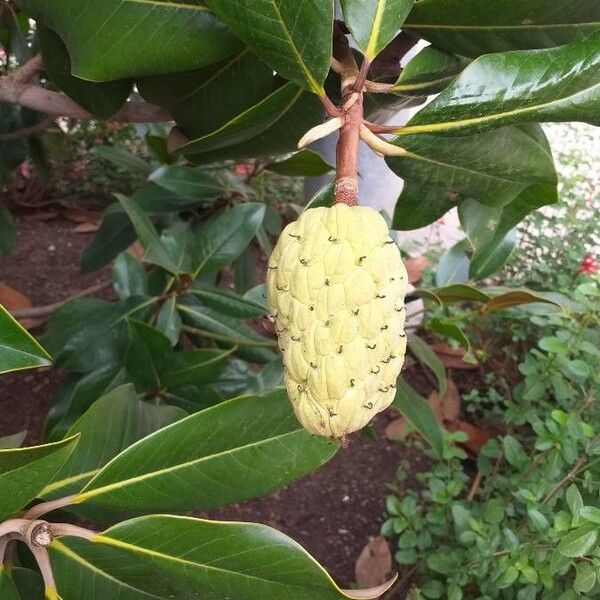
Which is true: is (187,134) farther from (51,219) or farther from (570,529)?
(51,219)

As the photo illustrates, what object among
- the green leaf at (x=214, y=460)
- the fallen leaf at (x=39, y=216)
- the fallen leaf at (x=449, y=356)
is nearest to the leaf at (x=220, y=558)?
the green leaf at (x=214, y=460)

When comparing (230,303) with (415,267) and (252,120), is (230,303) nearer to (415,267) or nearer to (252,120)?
(252,120)

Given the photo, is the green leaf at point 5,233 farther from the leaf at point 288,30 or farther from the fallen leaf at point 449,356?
the leaf at point 288,30

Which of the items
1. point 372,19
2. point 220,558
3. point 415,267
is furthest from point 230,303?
point 415,267

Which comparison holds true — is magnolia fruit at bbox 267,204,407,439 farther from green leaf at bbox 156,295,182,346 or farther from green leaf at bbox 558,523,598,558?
green leaf at bbox 156,295,182,346

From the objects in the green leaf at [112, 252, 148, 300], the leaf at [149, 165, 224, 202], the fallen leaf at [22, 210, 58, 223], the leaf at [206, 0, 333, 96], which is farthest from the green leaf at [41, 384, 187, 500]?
the fallen leaf at [22, 210, 58, 223]

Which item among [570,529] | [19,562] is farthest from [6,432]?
[570,529]
